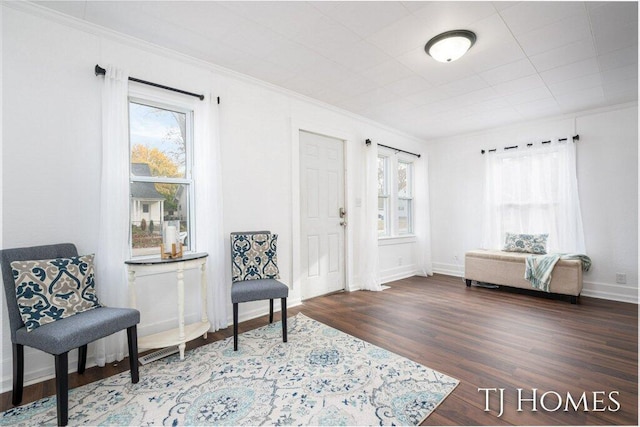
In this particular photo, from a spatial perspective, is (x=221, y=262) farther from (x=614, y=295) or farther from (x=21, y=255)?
(x=614, y=295)

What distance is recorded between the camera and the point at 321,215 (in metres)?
4.29

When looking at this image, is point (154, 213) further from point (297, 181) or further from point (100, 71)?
point (297, 181)

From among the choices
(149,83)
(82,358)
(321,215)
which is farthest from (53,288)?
(321,215)

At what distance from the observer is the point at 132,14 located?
2.30 meters

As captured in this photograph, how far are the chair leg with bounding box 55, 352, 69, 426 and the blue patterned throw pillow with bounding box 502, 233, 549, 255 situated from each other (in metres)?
5.46

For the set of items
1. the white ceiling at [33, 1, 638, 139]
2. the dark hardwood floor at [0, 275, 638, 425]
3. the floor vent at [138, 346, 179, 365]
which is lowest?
the dark hardwood floor at [0, 275, 638, 425]

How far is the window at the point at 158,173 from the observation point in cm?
275

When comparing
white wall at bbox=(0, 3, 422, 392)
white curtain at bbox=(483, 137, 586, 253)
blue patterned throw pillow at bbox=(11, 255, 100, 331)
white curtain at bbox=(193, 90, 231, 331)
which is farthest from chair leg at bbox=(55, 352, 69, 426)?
white curtain at bbox=(483, 137, 586, 253)

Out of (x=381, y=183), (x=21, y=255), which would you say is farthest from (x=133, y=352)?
(x=381, y=183)

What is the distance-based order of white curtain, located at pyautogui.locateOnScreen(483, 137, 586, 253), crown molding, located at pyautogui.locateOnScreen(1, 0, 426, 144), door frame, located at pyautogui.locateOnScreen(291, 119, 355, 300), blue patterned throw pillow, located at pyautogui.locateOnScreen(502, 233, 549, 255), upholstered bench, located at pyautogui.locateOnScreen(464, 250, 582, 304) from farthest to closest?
blue patterned throw pillow, located at pyautogui.locateOnScreen(502, 233, 549, 255) < white curtain, located at pyautogui.locateOnScreen(483, 137, 586, 253) < upholstered bench, located at pyautogui.locateOnScreen(464, 250, 582, 304) < door frame, located at pyautogui.locateOnScreen(291, 119, 355, 300) < crown molding, located at pyautogui.locateOnScreen(1, 0, 426, 144)

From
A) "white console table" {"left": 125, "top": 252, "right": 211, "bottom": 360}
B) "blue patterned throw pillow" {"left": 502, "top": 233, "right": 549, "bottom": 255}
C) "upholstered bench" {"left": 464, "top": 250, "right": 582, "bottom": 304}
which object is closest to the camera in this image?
"white console table" {"left": 125, "top": 252, "right": 211, "bottom": 360}

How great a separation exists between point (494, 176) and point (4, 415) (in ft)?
20.4

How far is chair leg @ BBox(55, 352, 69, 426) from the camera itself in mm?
1650

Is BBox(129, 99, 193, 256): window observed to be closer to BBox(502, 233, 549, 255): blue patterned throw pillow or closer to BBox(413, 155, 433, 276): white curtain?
BBox(413, 155, 433, 276): white curtain
